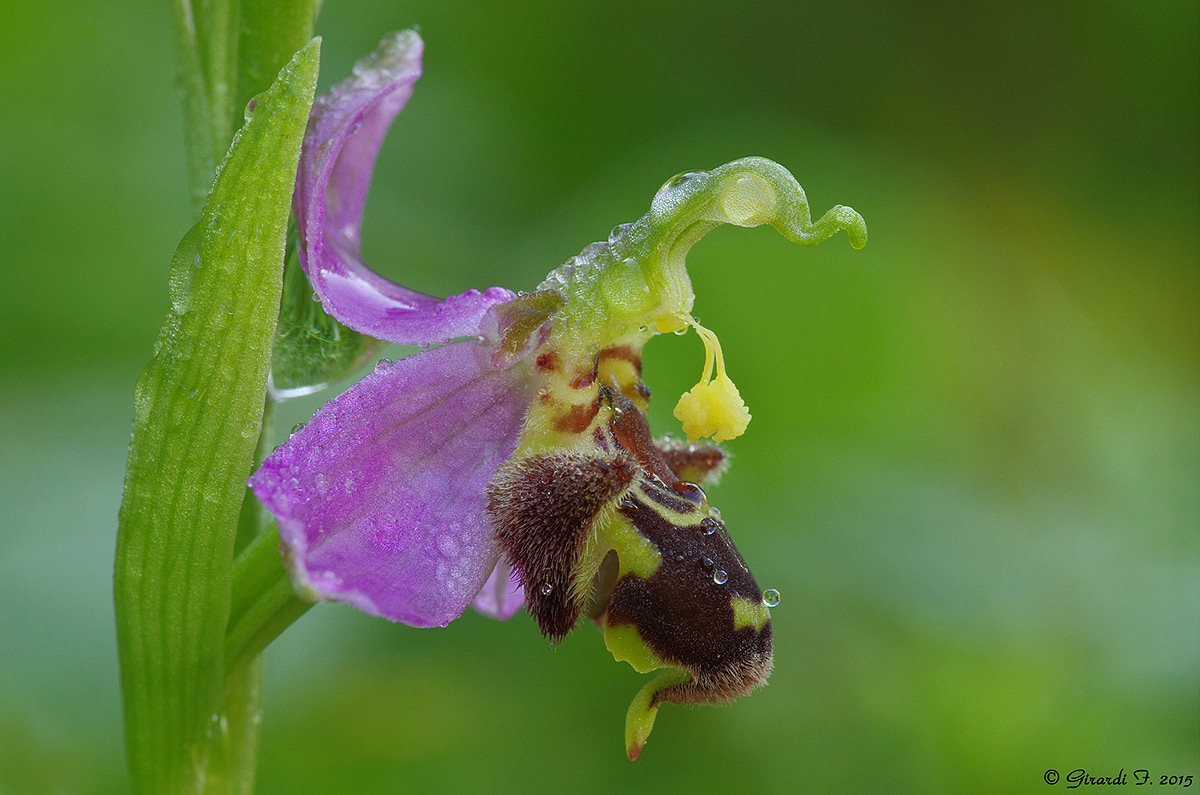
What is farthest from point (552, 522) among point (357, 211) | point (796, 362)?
point (796, 362)

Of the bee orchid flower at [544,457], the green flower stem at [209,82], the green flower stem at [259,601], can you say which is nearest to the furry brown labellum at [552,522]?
the bee orchid flower at [544,457]

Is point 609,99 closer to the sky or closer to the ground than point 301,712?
closer to the sky

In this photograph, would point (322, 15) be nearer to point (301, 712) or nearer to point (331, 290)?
point (301, 712)

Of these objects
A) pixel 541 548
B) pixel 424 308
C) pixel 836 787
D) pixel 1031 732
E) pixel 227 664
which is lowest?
pixel 227 664

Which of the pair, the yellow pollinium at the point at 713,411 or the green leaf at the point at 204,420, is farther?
the yellow pollinium at the point at 713,411

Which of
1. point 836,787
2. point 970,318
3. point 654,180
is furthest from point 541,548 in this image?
point 970,318

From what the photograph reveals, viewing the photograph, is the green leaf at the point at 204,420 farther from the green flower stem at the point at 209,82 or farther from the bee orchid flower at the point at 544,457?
the green flower stem at the point at 209,82
